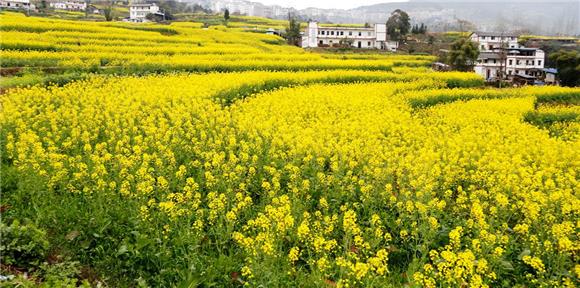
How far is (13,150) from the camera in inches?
332

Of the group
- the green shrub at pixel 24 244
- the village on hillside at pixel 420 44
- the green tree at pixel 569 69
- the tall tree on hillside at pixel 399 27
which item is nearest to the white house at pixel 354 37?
the village on hillside at pixel 420 44

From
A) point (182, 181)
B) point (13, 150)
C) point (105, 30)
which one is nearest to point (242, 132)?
point (182, 181)

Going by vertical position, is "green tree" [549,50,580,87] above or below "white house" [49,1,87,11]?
below

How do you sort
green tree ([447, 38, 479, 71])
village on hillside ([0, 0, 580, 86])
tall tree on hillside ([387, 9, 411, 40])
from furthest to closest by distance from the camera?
1. tall tree on hillside ([387, 9, 411, 40])
2. village on hillside ([0, 0, 580, 86])
3. green tree ([447, 38, 479, 71])

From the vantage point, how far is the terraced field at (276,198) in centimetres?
546

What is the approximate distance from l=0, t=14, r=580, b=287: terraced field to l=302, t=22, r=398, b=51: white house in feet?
183

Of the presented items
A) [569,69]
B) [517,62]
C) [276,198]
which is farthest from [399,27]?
[276,198]

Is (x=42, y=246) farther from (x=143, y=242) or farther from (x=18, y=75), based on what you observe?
(x=18, y=75)

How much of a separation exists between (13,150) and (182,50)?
21.3 meters

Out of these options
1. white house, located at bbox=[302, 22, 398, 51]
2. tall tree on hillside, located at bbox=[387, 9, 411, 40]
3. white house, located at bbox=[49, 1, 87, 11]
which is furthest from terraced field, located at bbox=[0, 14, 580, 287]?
white house, located at bbox=[49, 1, 87, 11]

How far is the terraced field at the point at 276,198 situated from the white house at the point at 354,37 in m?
55.9

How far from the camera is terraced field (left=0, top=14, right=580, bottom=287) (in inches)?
215

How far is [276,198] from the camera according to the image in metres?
6.48

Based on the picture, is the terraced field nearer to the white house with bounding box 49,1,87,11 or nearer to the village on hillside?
the village on hillside
